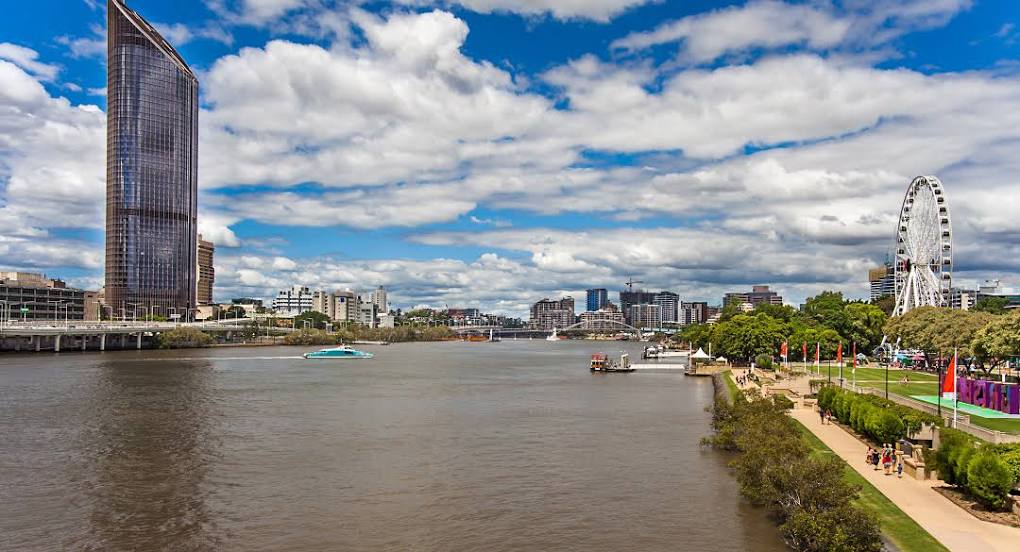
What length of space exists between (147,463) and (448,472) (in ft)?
58.5

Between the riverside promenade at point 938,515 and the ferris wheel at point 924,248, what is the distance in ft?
262

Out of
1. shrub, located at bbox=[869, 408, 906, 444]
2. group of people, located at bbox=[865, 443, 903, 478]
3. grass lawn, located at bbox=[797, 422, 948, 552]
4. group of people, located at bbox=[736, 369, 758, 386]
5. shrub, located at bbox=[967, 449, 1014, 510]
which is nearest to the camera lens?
grass lawn, located at bbox=[797, 422, 948, 552]

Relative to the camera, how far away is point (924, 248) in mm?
118062

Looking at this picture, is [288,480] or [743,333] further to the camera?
[743,333]

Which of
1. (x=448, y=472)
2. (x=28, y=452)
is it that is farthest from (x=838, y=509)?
(x=28, y=452)

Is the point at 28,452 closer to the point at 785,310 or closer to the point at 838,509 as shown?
the point at 838,509

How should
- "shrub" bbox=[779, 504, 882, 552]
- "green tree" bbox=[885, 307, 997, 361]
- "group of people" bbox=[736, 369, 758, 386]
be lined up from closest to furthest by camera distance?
"shrub" bbox=[779, 504, 882, 552] < "green tree" bbox=[885, 307, 997, 361] < "group of people" bbox=[736, 369, 758, 386]

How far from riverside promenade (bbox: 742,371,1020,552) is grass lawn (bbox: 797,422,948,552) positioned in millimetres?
280

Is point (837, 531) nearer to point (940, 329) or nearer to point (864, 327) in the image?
point (940, 329)

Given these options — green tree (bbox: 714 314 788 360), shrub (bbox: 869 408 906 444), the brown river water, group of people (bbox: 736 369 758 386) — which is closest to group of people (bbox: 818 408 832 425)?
the brown river water

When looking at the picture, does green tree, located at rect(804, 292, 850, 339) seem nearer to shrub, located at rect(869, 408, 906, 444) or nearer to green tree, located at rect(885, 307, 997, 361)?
green tree, located at rect(885, 307, 997, 361)

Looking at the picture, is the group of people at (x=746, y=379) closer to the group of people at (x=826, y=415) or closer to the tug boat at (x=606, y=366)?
the group of people at (x=826, y=415)

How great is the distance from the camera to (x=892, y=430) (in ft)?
137

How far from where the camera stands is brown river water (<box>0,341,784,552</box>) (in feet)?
105
